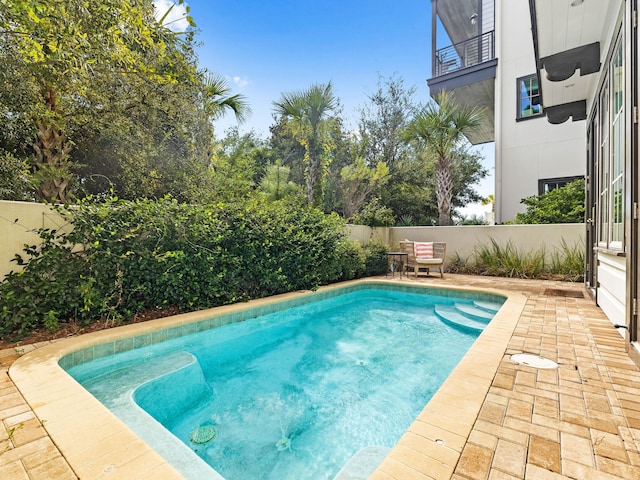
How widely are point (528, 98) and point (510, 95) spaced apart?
0.54m

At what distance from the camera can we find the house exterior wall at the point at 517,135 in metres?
9.41

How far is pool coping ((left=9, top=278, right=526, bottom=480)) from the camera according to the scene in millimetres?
1500

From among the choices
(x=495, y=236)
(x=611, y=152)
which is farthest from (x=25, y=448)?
(x=495, y=236)

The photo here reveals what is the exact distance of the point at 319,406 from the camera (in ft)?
9.59

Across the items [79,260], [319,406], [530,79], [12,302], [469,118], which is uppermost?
[530,79]

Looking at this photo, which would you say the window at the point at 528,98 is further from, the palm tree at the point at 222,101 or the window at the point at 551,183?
the palm tree at the point at 222,101

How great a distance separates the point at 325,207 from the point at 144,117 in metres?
7.44

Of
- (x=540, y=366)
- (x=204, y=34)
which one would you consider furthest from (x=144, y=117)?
(x=540, y=366)

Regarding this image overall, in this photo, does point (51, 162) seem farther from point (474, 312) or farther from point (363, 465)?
point (474, 312)

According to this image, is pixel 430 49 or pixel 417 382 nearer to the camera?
pixel 417 382

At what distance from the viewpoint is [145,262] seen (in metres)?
4.18

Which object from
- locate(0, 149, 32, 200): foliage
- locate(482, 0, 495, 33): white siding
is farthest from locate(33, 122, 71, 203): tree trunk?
locate(482, 0, 495, 33): white siding

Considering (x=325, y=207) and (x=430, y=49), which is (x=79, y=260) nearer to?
(x=325, y=207)

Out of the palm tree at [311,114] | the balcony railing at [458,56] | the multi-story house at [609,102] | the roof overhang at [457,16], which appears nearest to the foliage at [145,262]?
the multi-story house at [609,102]
